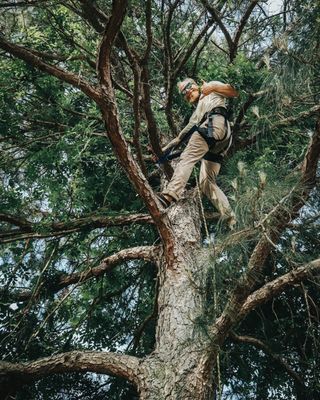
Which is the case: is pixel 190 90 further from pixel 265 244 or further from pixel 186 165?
pixel 265 244

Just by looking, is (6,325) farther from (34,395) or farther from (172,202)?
(172,202)

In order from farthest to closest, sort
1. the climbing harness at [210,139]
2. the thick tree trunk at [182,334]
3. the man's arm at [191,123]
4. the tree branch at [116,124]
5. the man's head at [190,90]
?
the man's head at [190,90] → the man's arm at [191,123] → the climbing harness at [210,139] → the thick tree trunk at [182,334] → the tree branch at [116,124]

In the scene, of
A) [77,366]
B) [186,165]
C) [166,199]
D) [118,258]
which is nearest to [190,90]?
[186,165]

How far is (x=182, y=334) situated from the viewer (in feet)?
9.93

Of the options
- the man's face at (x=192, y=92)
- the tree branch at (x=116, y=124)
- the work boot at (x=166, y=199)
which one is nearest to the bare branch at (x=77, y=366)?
the tree branch at (x=116, y=124)

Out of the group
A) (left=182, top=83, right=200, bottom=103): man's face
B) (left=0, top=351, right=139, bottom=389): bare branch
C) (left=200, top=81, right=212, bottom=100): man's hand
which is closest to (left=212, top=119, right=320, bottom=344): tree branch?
(left=0, top=351, right=139, bottom=389): bare branch

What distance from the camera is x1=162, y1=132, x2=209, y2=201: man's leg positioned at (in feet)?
12.5

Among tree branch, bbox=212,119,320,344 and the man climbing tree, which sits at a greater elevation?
the man climbing tree

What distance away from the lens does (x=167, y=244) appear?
11.2 feet

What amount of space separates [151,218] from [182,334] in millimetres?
1127

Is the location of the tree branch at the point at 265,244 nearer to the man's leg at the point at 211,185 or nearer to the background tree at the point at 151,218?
the background tree at the point at 151,218

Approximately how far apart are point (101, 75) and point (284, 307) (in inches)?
127

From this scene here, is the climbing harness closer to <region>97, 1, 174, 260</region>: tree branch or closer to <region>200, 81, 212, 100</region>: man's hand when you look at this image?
<region>200, 81, 212, 100</region>: man's hand

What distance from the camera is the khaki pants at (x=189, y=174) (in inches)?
150
